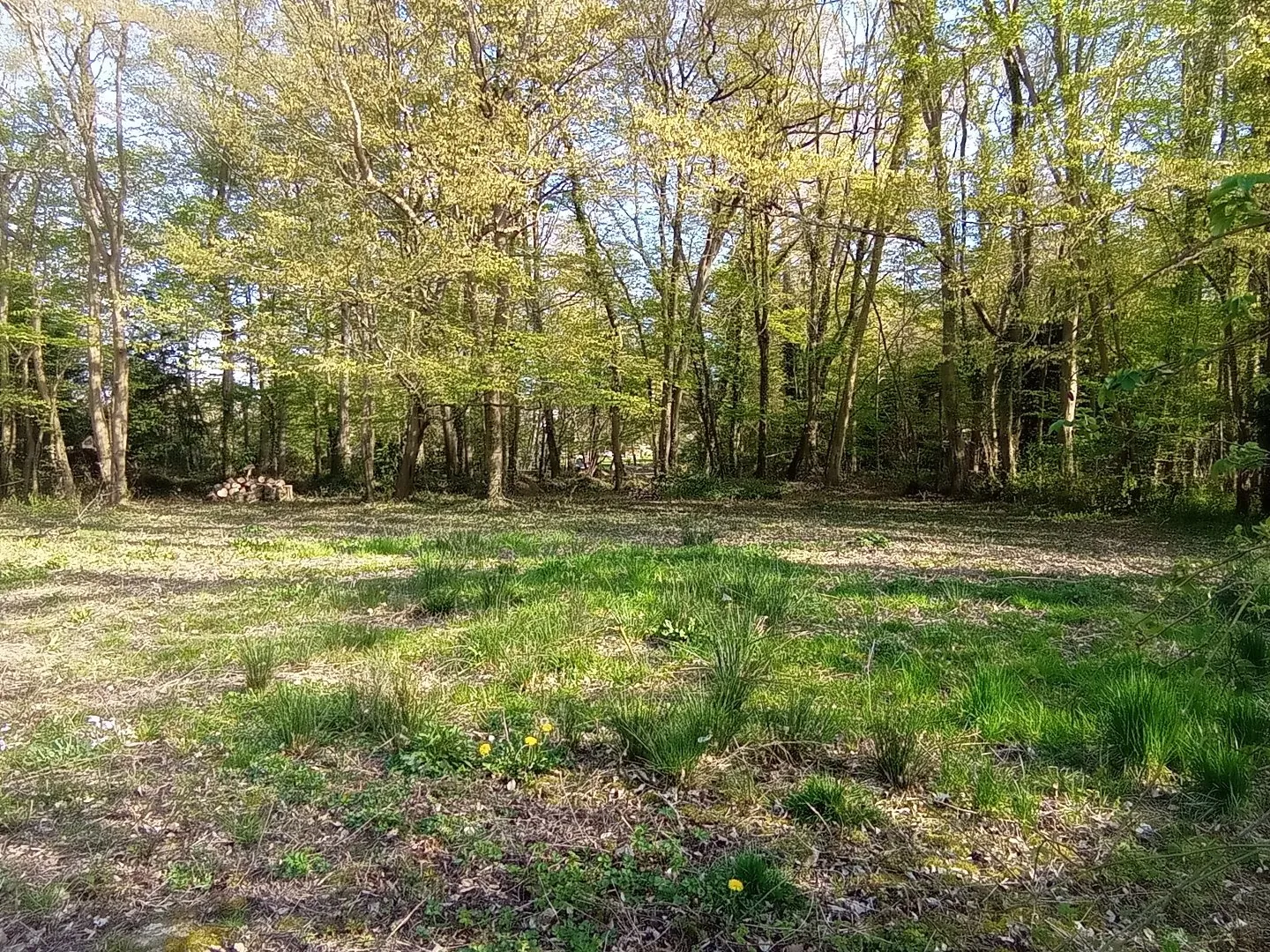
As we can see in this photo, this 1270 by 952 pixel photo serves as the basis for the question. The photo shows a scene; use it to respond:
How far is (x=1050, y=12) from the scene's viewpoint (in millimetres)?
10664

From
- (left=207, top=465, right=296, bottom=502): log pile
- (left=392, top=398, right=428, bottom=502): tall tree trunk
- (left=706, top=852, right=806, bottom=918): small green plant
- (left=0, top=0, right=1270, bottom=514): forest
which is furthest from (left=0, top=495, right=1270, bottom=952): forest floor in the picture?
(left=207, top=465, right=296, bottom=502): log pile

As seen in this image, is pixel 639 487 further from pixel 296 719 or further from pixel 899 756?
pixel 899 756

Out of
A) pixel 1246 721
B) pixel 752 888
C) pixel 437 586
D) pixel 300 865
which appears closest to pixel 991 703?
pixel 1246 721

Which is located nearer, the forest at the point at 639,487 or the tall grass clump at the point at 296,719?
the forest at the point at 639,487

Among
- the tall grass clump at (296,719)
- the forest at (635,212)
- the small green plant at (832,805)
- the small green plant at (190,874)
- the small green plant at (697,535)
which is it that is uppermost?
the forest at (635,212)

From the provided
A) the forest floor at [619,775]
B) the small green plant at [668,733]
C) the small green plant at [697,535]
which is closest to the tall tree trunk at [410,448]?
the small green plant at [697,535]

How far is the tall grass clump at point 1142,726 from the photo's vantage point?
2734mm

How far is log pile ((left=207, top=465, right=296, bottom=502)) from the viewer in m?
16.7

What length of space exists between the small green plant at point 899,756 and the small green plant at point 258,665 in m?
3.03

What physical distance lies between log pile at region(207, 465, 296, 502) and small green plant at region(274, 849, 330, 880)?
52.5 feet

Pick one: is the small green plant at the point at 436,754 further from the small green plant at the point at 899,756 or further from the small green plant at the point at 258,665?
the small green plant at the point at 899,756

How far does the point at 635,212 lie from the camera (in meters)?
17.7

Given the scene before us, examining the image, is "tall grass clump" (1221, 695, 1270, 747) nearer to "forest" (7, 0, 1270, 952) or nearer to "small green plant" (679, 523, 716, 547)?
"forest" (7, 0, 1270, 952)

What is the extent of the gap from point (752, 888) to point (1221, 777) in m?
1.88
